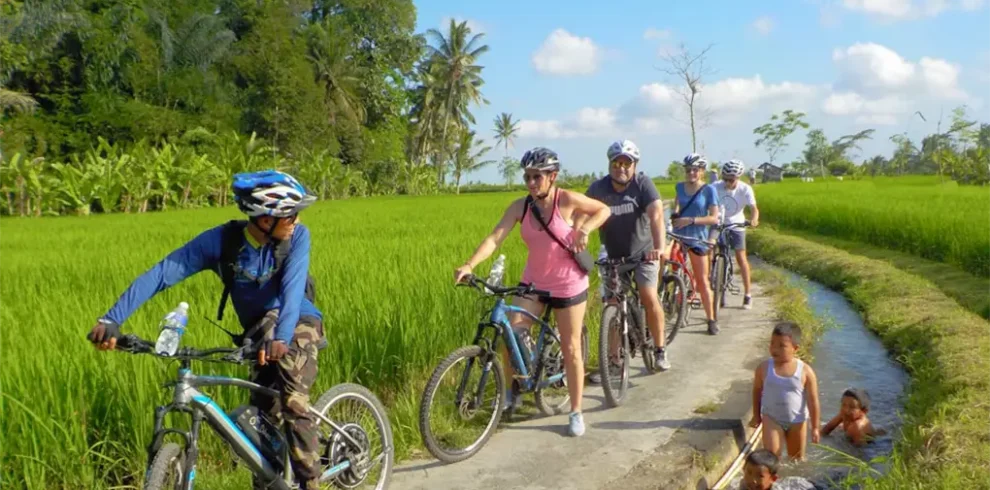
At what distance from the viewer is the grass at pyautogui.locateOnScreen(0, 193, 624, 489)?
10.3ft

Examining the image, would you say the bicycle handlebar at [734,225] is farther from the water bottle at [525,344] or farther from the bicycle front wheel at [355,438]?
the bicycle front wheel at [355,438]

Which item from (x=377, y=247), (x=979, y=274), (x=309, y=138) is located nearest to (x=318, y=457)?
(x=377, y=247)

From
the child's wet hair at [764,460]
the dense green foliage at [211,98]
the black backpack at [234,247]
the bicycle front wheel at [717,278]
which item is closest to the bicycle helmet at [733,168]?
the bicycle front wheel at [717,278]

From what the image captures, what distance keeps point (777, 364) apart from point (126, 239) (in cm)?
998

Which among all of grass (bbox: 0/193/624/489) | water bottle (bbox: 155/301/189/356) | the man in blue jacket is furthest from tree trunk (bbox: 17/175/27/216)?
water bottle (bbox: 155/301/189/356)

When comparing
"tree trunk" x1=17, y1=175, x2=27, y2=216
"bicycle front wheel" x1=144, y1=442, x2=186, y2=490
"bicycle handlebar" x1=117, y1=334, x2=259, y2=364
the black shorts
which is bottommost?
"bicycle front wheel" x1=144, y1=442, x2=186, y2=490

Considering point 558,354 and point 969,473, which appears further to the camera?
point 558,354

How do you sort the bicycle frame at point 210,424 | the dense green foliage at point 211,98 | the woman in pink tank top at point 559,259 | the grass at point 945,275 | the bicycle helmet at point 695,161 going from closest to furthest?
the bicycle frame at point 210,424 < the woman in pink tank top at point 559,259 < the bicycle helmet at point 695,161 < the grass at point 945,275 < the dense green foliage at point 211,98

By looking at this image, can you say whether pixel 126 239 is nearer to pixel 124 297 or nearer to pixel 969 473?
pixel 124 297

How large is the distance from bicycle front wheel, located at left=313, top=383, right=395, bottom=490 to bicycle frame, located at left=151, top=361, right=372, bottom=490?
5.3 inches

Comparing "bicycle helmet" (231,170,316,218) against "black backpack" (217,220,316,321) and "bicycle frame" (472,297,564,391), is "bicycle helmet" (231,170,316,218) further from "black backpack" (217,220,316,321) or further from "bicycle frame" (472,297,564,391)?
"bicycle frame" (472,297,564,391)

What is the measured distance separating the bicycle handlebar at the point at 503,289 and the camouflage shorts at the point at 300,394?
1.06 m

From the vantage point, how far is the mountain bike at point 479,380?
3955 millimetres

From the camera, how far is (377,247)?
9945 millimetres
